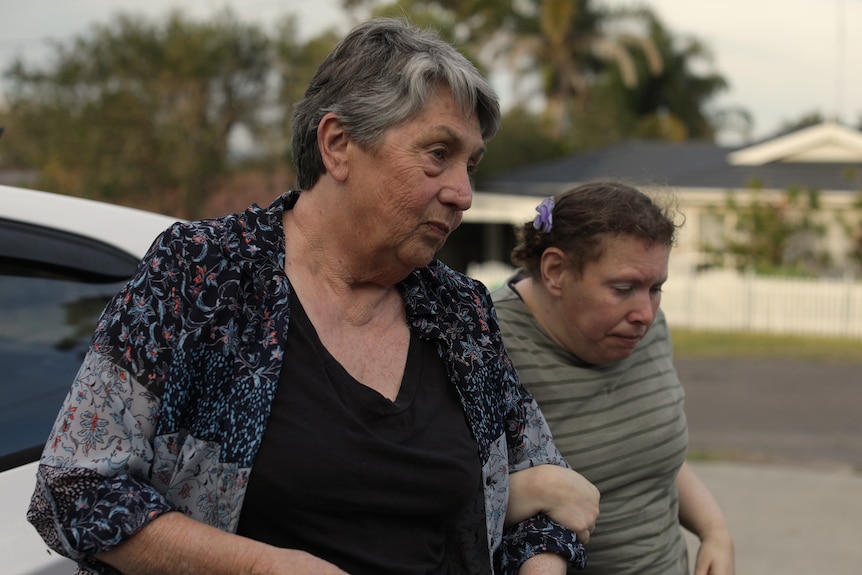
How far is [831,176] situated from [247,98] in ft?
47.7

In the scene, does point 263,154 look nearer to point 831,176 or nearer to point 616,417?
point 831,176

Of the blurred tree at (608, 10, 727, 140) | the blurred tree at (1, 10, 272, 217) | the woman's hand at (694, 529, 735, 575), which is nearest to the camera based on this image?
the woman's hand at (694, 529, 735, 575)

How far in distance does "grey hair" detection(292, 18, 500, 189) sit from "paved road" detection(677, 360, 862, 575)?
4336 mm

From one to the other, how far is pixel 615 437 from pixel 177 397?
1216 millimetres

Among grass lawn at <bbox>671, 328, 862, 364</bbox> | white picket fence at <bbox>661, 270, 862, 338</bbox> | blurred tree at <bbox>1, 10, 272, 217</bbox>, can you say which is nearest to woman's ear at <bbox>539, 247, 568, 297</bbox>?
grass lawn at <bbox>671, 328, 862, 364</bbox>

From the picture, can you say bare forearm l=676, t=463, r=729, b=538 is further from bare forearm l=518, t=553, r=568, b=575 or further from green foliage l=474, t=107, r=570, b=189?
green foliage l=474, t=107, r=570, b=189

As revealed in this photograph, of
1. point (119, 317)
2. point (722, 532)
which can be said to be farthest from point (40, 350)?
point (722, 532)

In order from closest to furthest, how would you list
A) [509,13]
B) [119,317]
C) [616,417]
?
[119,317], [616,417], [509,13]

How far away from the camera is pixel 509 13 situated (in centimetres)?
3475

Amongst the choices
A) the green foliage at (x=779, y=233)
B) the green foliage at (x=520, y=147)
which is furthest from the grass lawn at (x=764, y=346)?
the green foliage at (x=520, y=147)

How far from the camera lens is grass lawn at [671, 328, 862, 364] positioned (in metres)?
15.0

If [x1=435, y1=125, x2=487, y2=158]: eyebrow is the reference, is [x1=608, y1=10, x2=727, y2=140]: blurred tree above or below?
above

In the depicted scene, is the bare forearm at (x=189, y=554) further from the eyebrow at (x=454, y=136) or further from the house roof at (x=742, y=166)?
the house roof at (x=742, y=166)

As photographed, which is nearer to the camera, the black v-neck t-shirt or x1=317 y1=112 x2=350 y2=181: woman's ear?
the black v-neck t-shirt
